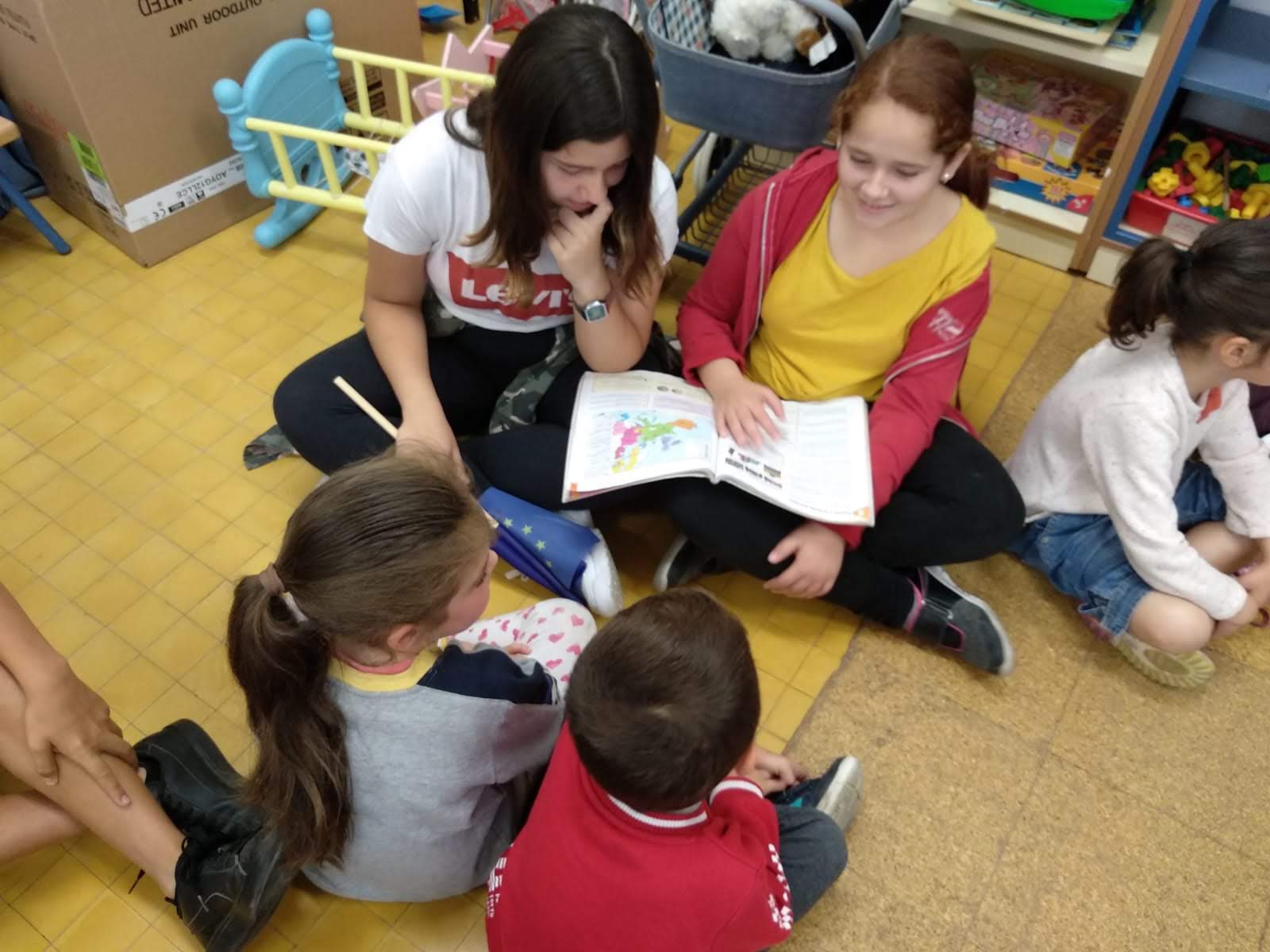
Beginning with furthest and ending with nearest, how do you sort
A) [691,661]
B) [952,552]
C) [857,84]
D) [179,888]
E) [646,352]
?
[646,352] → [952,552] → [857,84] → [179,888] → [691,661]

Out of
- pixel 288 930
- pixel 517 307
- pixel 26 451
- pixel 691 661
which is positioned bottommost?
pixel 288 930

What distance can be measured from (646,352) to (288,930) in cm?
84

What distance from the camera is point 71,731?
35.3 inches

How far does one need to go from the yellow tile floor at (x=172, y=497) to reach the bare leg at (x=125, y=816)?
83 mm

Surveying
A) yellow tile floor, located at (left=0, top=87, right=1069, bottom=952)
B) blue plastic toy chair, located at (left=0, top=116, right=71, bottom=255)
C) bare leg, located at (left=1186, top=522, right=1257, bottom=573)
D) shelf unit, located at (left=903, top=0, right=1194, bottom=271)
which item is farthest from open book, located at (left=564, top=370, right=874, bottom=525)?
blue plastic toy chair, located at (left=0, top=116, right=71, bottom=255)

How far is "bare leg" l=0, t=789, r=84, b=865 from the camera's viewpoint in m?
0.96

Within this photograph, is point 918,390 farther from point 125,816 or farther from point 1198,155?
point 125,816

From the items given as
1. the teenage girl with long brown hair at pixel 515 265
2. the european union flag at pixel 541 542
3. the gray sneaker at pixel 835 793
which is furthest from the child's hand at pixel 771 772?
the teenage girl with long brown hair at pixel 515 265

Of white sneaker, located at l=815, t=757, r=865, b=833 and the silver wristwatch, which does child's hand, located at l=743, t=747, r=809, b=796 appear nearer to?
white sneaker, located at l=815, t=757, r=865, b=833

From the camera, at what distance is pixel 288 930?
1.00 m

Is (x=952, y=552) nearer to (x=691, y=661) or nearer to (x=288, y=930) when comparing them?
(x=691, y=661)

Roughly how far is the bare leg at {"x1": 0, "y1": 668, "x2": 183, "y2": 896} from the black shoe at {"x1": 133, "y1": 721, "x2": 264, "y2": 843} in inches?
0.8

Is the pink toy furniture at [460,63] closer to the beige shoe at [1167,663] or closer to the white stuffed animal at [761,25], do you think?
the white stuffed animal at [761,25]

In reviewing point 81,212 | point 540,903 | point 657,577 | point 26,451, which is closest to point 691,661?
point 540,903
